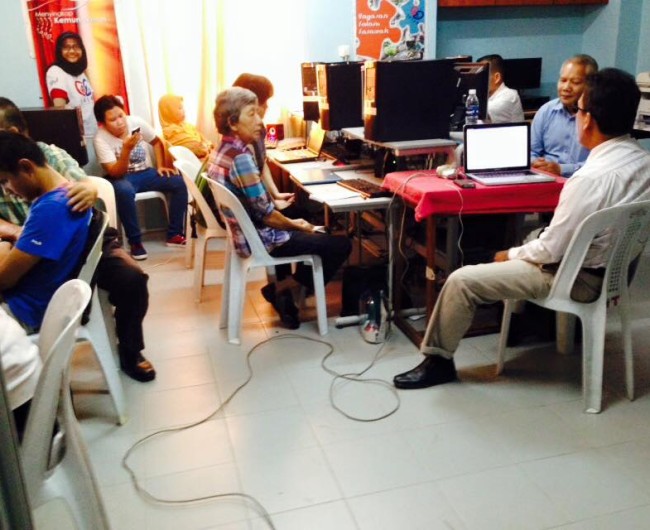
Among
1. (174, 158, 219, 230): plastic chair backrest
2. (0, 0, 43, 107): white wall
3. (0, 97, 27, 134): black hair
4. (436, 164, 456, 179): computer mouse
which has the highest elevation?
(0, 0, 43, 107): white wall

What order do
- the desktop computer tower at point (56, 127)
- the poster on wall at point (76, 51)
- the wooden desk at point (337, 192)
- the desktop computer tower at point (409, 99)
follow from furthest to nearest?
the poster on wall at point (76, 51), the desktop computer tower at point (56, 127), the desktop computer tower at point (409, 99), the wooden desk at point (337, 192)

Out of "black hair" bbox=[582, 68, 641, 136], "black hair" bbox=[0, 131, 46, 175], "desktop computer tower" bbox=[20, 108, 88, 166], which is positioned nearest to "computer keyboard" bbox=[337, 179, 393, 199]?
"black hair" bbox=[582, 68, 641, 136]

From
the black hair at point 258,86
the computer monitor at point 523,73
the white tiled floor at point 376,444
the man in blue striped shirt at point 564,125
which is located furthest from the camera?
the computer monitor at point 523,73

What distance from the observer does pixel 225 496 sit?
6.10 feet

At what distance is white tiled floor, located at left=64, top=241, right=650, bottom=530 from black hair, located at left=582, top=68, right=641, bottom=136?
1.01 meters

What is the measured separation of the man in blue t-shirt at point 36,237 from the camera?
77.8 inches

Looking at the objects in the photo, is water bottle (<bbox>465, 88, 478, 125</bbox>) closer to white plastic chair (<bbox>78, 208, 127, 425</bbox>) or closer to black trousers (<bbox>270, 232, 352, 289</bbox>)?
black trousers (<bbox>270, 232, 352, 289</bbox>)

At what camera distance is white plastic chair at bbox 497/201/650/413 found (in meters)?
2.08

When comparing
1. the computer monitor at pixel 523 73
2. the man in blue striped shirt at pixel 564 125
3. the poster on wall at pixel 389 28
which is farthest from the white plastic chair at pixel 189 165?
the computer monitor at pixel 523 73

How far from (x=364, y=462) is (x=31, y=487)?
104 cm

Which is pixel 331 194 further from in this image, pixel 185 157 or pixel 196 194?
pixel 185 157

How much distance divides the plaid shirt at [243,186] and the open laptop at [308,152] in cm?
112

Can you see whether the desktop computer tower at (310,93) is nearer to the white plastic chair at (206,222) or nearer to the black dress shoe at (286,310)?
the white plastic chair at (206,222)

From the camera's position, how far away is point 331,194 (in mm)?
2932
